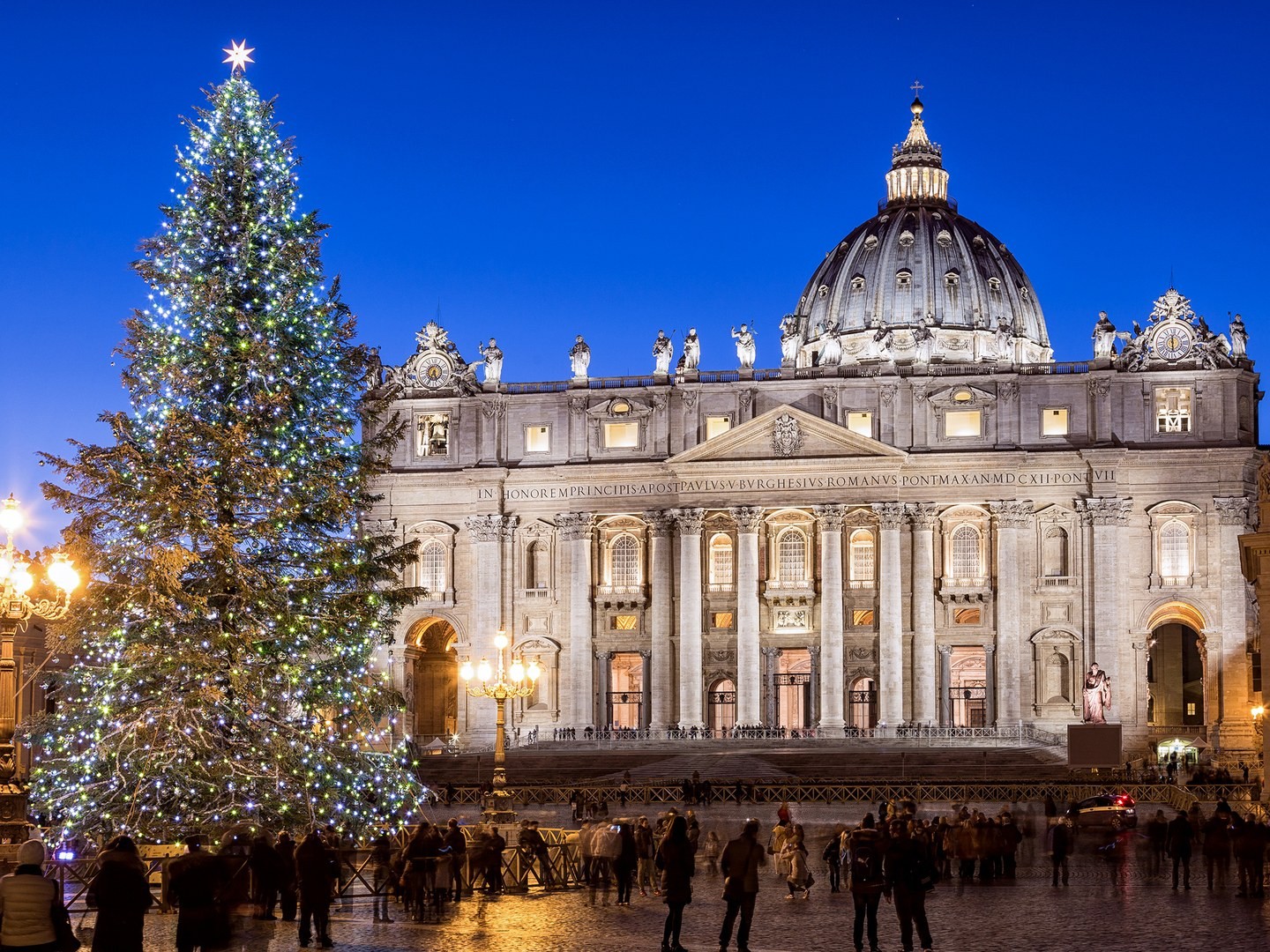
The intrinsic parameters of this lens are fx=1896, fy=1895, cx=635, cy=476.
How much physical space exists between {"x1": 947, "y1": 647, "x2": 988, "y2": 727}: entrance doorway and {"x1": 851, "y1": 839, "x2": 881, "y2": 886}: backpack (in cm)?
5610

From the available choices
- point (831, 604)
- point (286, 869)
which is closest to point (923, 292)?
point (831, 604)

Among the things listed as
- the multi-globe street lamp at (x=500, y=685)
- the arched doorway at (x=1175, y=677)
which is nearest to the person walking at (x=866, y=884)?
the multi-globe street lamp at (x=500, y=685)

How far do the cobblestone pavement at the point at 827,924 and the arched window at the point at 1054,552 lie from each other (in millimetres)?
48243

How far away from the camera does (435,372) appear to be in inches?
3270

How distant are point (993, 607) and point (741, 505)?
1100 cm

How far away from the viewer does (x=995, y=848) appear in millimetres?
30453

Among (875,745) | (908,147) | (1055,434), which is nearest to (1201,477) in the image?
(1055,434)

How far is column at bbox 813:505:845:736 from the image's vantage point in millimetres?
76688

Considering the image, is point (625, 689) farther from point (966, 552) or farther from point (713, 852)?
point (713, 852)

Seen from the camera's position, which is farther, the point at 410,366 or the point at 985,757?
the point at 410,366

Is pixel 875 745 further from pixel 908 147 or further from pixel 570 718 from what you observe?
pixel 908 147

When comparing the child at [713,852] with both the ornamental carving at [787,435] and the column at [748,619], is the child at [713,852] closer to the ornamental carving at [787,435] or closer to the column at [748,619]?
the column at [748,619]

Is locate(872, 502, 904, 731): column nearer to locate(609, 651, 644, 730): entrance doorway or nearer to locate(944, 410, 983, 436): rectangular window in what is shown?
locate(944, 410, 983, 436): rectangular window

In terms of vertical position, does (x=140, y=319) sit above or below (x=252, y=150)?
below
